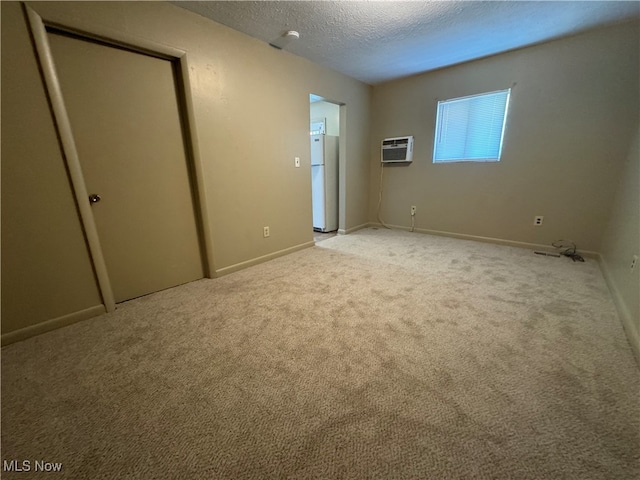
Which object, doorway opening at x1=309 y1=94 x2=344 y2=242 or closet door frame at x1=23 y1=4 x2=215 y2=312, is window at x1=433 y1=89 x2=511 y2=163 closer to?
doorway opening at x1=309 y1=94 x2=344 y2=242

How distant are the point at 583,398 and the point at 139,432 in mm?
1964

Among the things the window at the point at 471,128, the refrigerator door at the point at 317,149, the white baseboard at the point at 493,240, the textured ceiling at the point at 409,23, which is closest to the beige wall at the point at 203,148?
the textured ceiling at the point at 409,23

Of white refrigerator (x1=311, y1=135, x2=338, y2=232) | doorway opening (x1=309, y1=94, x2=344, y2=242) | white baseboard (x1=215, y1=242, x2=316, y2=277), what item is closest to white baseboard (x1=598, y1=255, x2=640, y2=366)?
white baseboard (x1=215, y1=242, x2=316, y2=277)

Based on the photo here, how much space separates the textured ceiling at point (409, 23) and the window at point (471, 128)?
546 mm

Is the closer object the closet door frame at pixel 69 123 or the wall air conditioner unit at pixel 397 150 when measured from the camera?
the closet door frame at pixel 69 123

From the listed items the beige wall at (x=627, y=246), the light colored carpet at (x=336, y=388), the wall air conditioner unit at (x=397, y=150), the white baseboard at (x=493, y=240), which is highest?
the wall air conditioner unit at (x=397, y=150)

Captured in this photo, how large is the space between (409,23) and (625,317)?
2.82 metres

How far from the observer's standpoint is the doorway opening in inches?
156

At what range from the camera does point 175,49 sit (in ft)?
6.51

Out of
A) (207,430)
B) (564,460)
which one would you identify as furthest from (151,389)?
(564,460)

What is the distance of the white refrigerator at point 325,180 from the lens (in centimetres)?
396

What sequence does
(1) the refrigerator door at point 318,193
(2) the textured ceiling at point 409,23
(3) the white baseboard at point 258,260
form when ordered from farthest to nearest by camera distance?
1. (1) the refrigerator door at point 318,193
2. (3) the white baseboard at point 258,260
3. (2) the textured ceiling at point 409,23

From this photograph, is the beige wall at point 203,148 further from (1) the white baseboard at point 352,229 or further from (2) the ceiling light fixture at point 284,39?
(1) the white baseboard at point 352,229

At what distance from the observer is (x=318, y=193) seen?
4176mm
